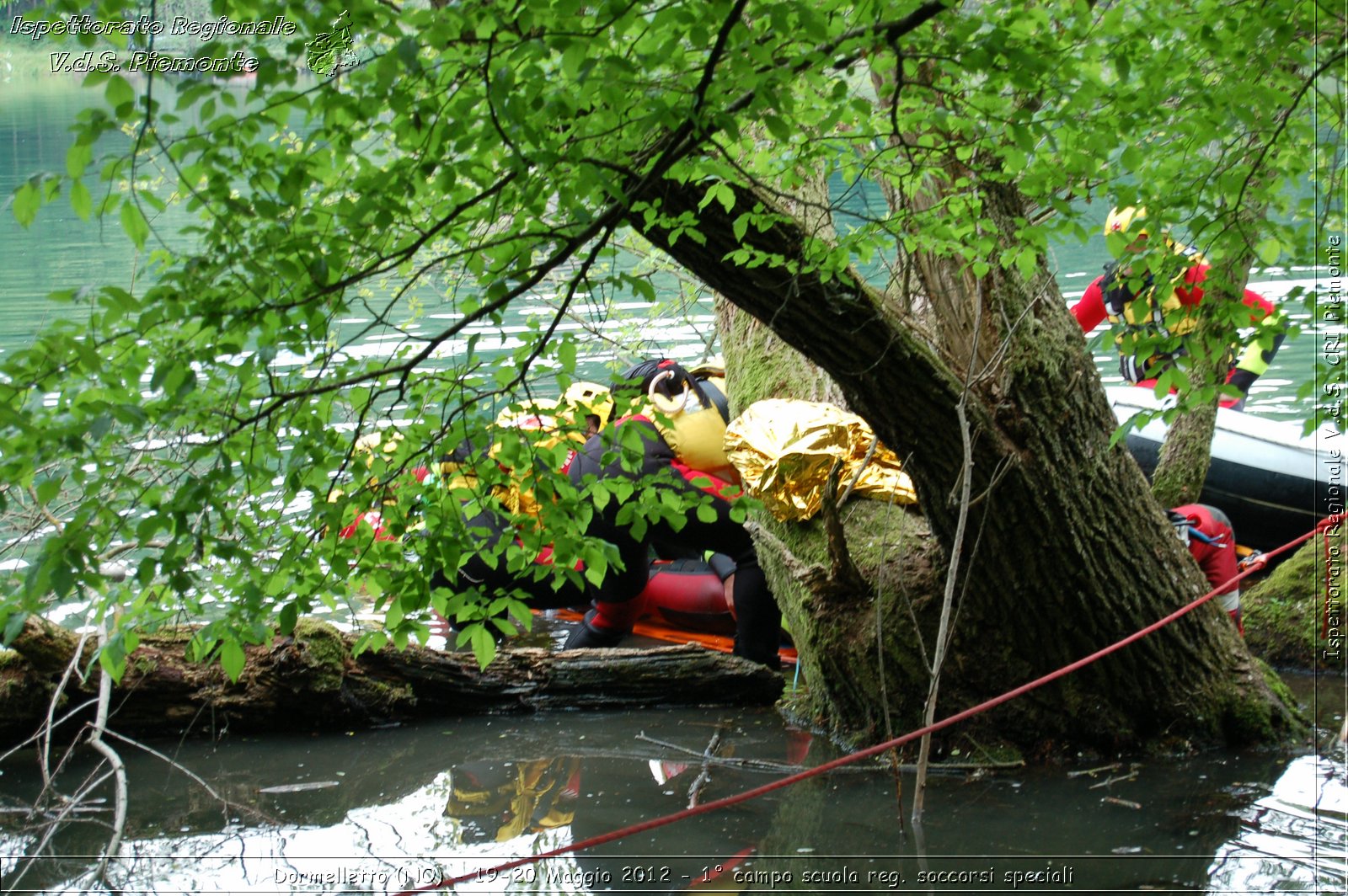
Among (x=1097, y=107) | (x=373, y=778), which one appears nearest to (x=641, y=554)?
(x=373, y=778)

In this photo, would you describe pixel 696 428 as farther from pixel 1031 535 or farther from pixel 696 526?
pixel 1031 535

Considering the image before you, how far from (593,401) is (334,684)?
2288 millimetres

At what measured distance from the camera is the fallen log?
4770mm

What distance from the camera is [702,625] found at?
22.4 ft

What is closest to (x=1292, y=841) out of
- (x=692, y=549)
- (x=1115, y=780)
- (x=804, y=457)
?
(x=1115, y=780)

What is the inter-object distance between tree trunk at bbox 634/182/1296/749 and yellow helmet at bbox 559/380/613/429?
1.97ft

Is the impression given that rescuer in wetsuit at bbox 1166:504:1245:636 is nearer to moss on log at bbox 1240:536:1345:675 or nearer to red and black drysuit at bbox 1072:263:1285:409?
moss on log at bbox 1240:536:1345:675

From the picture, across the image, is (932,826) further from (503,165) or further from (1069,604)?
(503,165)

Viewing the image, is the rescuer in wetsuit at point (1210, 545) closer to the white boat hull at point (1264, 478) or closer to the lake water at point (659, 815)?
the lake water at point (659, 815)

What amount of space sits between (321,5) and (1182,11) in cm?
214

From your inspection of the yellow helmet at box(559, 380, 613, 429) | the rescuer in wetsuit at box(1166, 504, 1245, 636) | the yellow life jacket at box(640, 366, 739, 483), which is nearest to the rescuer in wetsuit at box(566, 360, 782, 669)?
the yellow life jacket at box(640, 366, 739, 483)

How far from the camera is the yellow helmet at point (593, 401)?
316 cm

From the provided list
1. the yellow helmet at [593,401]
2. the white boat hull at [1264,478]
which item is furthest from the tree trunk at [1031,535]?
the white boat hull at [1264,478]

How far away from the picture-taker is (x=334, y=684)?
16.7 feet
